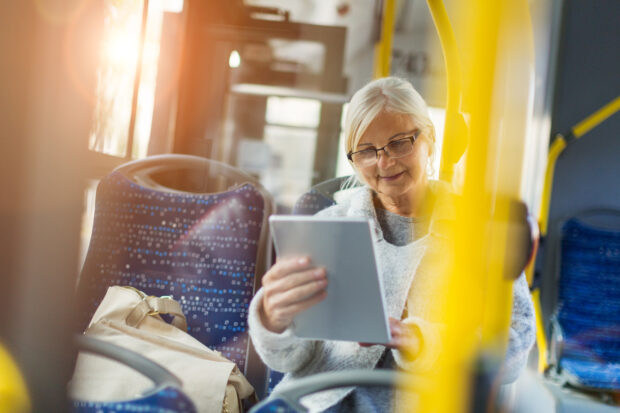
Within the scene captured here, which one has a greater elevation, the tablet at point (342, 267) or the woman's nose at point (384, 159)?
the woman's nose at point (384, 159)

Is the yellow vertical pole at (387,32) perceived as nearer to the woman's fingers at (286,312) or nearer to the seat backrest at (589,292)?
the woman's fingers at (286,312)

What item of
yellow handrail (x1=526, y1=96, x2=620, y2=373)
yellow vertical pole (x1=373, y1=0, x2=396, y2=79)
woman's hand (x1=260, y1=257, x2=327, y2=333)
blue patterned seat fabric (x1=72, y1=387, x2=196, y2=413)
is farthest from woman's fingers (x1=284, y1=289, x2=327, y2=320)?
yellow handrail (x1=526, y1=96, x2=620, y2=373)

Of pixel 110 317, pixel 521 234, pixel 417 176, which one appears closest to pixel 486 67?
pixel 521 234

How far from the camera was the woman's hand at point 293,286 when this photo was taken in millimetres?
787

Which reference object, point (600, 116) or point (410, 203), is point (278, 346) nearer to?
point (410, 203)

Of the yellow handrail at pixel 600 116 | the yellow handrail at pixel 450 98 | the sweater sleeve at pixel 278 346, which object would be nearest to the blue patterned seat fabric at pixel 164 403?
the sweater sleeve at pixel 278 346

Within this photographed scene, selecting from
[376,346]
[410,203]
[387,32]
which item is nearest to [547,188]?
[387,32]

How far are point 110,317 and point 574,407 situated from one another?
1633 millimetres

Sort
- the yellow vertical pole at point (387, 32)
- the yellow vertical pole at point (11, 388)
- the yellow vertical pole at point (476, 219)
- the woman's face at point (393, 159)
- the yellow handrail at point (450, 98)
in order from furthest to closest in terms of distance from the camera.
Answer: the yellow vertical pole at point (387, 32) < the woman's face at point (393, 159) < the yellow handrail at point (450, 98) < the yellow vertical pole at point (11, 388) < the yellow vertical pole at point (476, 219)

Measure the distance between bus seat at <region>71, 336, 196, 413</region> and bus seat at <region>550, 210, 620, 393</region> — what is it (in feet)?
6.28

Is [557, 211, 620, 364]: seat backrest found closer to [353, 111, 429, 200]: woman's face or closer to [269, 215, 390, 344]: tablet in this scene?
[353, 111, 429, 200]: woman's face

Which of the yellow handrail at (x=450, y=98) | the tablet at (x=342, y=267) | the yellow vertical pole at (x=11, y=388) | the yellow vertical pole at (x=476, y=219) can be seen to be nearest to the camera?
the yellow vertical pole at (x=476, y=219)

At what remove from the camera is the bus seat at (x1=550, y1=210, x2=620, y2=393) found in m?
2.25

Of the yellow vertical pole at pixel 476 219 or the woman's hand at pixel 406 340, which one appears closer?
the yellow vertical pole at pixel 476 219
